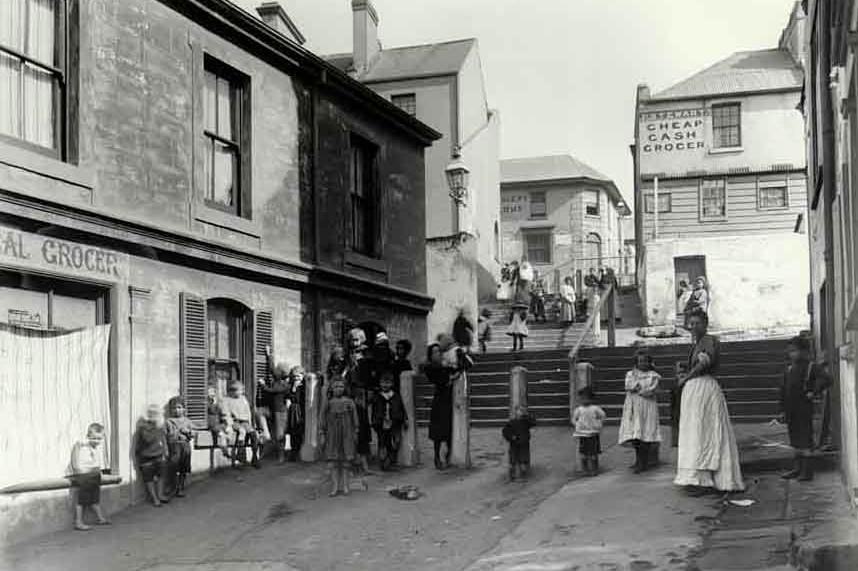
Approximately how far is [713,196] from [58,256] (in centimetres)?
2906

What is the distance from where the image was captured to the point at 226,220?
1467 centimetres

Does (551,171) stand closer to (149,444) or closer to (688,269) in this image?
(688,269)

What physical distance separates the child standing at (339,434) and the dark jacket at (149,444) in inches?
74.2

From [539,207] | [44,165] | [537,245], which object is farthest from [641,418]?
[539,207]

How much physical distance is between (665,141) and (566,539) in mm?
30519

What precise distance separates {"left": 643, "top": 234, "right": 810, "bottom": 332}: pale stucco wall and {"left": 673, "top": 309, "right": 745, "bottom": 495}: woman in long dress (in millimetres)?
18602

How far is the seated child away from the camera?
14.0 metres

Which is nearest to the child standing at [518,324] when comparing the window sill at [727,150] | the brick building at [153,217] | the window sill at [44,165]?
the brick building at [153,217]

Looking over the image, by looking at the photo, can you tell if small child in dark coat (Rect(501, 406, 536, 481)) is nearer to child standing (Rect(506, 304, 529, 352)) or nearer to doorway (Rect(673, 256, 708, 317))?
child standing (Rect(506, 304, 529, 352))

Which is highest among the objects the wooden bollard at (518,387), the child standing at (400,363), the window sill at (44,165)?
the window sill at (44,165)

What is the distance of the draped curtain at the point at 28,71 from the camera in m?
11.3

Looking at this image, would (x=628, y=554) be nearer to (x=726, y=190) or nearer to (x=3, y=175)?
(x=3, y=175)

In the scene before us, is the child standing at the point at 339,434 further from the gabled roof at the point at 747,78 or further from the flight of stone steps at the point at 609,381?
the gabled roof at the point at 747,78

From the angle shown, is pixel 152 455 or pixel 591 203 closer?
pixel 152 455
